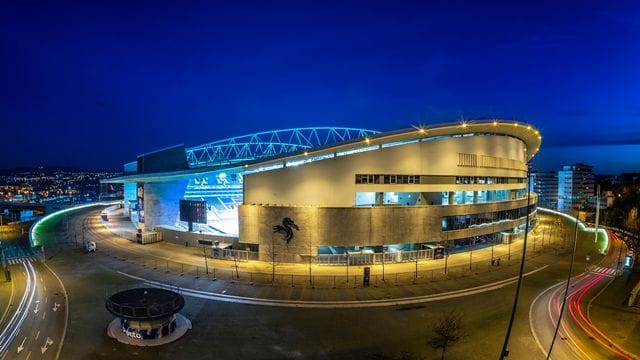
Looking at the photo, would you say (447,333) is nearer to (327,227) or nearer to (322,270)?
(322,270)

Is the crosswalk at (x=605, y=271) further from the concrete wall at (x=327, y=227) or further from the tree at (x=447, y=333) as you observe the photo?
the tree at (x=447, y=333)

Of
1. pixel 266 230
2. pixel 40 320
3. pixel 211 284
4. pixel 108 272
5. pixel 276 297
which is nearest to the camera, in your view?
pixel 40 320

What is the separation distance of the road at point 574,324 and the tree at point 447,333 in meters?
5.27

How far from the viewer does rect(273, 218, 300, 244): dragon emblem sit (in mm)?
45438

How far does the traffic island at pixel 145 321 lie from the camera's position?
2459 cm

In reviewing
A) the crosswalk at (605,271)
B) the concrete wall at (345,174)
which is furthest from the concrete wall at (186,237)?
the crosswalk at (605,271)

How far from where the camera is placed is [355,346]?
23828 mm

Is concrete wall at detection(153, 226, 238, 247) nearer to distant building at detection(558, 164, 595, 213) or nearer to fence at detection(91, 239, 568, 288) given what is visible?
fence at detection(91, 239, 568, 288)

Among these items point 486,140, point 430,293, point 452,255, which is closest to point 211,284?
point 430,293

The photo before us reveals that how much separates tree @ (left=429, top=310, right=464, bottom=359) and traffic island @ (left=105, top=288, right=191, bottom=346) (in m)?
17.5

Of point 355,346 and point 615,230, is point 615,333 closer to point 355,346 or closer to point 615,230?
point 355,346

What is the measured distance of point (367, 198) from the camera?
Answer: 57.6 m

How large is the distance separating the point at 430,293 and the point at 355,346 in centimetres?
1333

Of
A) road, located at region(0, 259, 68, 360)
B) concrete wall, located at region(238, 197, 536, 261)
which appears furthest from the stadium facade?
road, located at region(0, 259, 68, 360)
